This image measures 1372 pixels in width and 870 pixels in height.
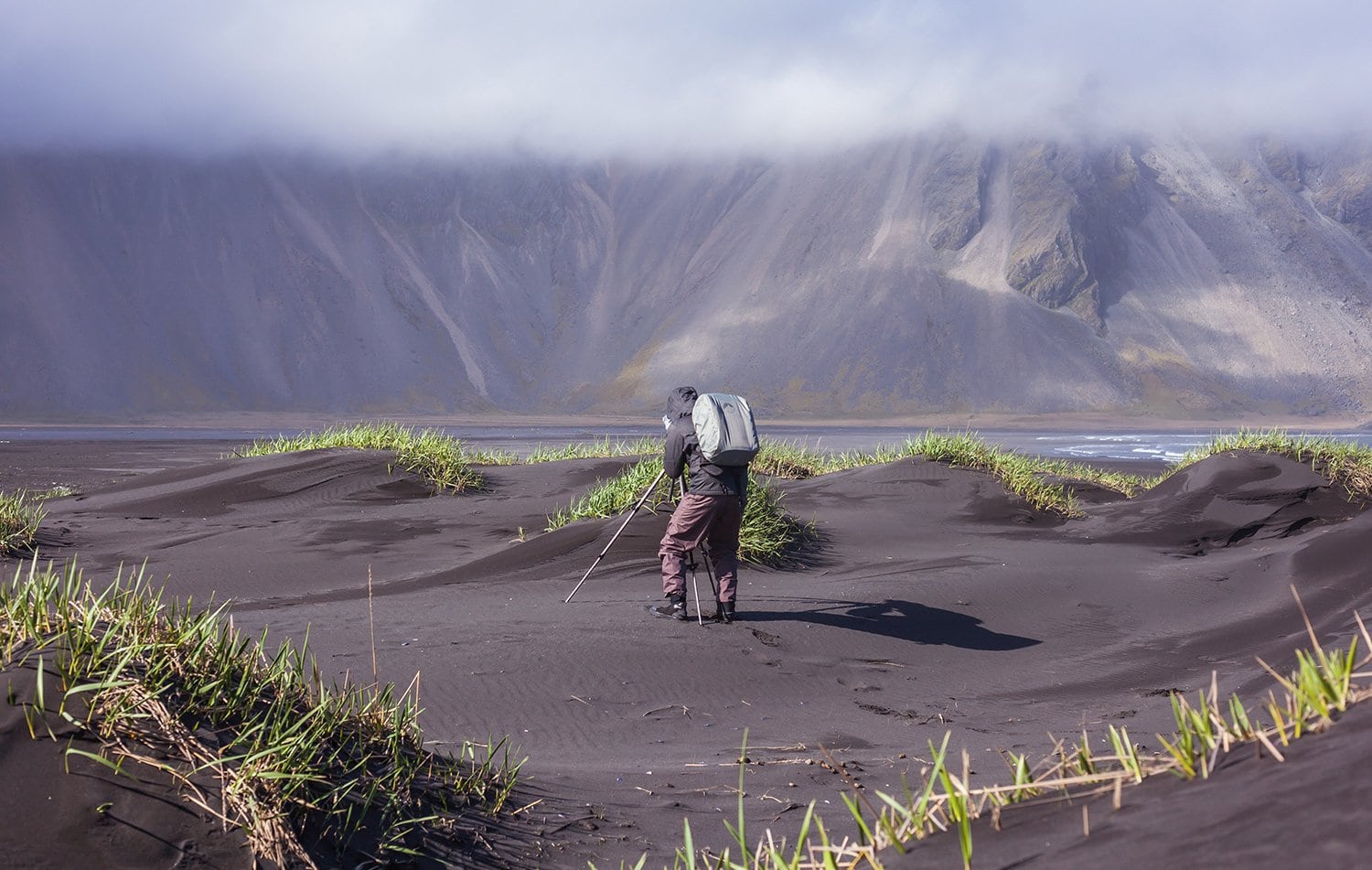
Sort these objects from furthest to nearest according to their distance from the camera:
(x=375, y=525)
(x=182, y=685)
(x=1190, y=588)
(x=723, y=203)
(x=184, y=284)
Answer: (x=723, y=203), (x=184, y=284), (x=375, y=525), (x=1190, y=588), (x=182, y=685)

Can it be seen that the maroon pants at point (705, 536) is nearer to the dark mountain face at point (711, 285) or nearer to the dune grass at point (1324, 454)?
the dune grass at point (1324, 454)

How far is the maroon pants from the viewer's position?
800 cm

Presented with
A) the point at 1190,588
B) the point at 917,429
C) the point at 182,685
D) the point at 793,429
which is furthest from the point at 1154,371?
the point at 182,685

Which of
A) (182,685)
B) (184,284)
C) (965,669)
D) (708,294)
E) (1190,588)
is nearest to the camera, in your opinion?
(182,685)

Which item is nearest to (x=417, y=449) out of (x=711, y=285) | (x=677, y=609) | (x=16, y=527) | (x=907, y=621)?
(x=16, y=527)

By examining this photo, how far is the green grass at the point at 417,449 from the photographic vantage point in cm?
1595

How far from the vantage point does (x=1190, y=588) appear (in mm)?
11133

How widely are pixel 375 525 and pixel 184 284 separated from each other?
69.1 metres

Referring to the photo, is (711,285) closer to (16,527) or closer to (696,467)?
(16,527)

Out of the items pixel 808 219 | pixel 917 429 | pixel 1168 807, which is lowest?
pixel 917 429

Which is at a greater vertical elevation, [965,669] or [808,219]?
[808,219]

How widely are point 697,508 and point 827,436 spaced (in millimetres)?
43730

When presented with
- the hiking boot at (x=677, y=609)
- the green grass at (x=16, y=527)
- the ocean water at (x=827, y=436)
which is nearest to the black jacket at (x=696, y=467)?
the hiking boot at (x=677, y=609)

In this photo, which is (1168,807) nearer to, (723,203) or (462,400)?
(462,400)
